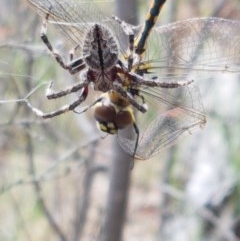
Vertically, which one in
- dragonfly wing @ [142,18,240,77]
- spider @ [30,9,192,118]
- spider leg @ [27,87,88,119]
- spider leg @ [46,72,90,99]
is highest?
dragonfly wing @ [142,18,240,77]

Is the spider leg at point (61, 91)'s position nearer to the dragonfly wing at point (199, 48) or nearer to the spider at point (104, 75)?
the spider at point (104, 75)

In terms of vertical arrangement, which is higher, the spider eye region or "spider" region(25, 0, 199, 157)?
the spider eye region

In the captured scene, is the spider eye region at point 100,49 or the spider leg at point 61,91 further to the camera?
the spider leg at point 61,91

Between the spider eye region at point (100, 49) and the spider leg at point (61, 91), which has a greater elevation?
the spider eye region at point (100, 49)

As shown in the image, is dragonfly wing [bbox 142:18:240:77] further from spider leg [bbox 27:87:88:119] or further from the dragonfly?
spider leg [bbox 27:87:88:119]

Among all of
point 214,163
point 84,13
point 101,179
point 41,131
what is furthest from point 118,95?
point 101,179

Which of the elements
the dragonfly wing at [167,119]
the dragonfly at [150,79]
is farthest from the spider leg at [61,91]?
the dragonfly wing at [167,119]

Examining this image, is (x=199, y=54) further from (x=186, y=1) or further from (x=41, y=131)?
(x=186, y=1)

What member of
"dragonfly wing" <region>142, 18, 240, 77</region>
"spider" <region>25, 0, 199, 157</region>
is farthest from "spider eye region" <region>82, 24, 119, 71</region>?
"dragonfly wing" <region>142, 18, 240, 77</region>
